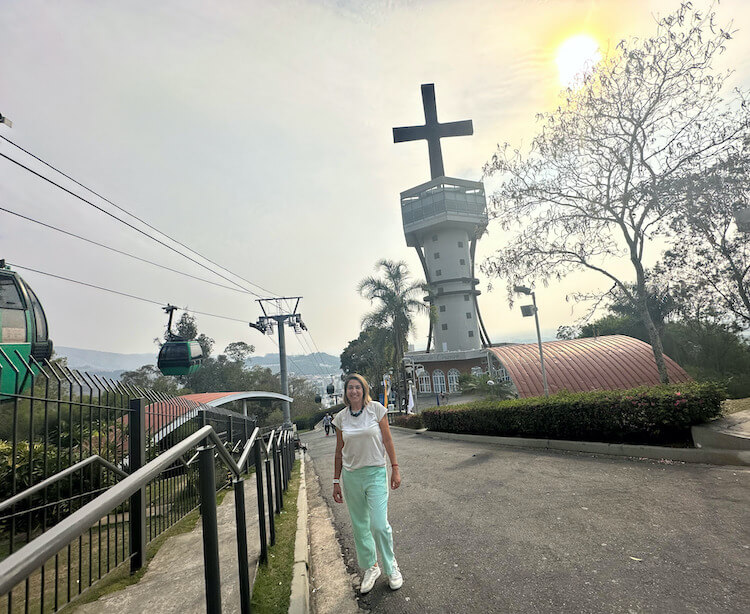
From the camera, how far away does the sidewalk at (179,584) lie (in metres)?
3.05

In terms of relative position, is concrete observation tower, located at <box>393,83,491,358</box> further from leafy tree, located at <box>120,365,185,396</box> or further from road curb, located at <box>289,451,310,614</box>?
road curb, located at <box>289,451,310,614</box>

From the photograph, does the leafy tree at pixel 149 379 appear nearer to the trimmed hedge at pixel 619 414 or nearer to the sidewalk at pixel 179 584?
the trimmed hedge at pixel 619 414

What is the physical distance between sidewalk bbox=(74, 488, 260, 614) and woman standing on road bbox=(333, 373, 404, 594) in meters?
0.95

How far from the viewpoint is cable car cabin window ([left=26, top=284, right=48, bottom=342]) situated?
9.54 metres

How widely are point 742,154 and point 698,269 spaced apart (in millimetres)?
8422

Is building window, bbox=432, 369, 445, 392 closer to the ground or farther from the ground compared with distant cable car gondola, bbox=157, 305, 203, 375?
closer to the ground

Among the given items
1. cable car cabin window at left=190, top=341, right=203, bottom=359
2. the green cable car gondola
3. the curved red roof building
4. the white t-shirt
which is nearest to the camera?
the white t-shirt

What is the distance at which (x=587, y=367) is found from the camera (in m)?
26.2

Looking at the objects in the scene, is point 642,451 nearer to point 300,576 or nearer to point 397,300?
point 300,576

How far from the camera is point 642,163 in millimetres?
14570

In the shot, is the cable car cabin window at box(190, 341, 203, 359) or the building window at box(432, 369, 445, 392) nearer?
the cable car cabin window at box(190, 341, 203, 359)

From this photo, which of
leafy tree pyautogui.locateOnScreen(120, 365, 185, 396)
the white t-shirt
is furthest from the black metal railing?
leafy tree pyautogui.locateOnScreen(120, 365, 185, 396)

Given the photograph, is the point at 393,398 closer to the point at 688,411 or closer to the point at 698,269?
the point at 698,269

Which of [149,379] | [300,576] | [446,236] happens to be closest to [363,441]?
[300,576]
